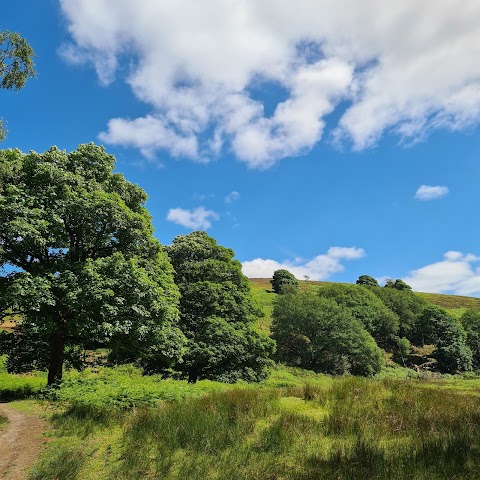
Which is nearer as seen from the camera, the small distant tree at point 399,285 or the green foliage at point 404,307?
the green foliage at point 404,307

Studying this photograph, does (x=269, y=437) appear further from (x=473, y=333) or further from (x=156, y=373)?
(x=473, y=333)

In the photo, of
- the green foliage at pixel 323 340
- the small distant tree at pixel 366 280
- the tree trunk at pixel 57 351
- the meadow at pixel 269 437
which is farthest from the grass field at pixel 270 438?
the small distant tree at pixel 366 280

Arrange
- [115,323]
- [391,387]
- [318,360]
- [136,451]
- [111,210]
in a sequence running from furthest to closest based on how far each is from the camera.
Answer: [318,360]
[111,210]
[115,323]
[391,387]
[136,451]

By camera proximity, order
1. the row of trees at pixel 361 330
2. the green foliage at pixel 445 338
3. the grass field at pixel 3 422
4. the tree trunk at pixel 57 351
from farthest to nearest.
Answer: the green foliage at pixel 445 338
the row of trees at pixel 361 330
the tree trunk at pixel 57 351
the grass field at pixel 3 422

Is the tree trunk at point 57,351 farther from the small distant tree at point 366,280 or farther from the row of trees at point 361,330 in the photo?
the small distant tree at point 366,280

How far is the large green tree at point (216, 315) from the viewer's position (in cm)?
2694

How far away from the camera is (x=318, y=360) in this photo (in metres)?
58.5

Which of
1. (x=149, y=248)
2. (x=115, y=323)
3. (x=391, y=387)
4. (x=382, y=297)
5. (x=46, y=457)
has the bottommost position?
(x=46, y=457)

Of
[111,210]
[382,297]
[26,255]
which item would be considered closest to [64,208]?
[111,210]

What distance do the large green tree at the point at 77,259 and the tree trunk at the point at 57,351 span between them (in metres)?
0.05

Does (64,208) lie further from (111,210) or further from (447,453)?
(447,453)

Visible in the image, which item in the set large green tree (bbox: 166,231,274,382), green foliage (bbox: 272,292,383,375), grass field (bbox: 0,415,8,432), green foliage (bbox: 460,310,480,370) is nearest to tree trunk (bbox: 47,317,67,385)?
grass field (bbox: 0,415,8,432)

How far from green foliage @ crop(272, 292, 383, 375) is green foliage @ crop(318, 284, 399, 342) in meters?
16.0

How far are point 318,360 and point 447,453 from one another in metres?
54.4
